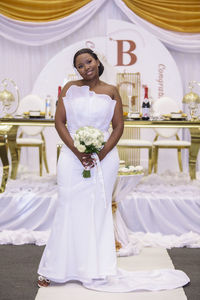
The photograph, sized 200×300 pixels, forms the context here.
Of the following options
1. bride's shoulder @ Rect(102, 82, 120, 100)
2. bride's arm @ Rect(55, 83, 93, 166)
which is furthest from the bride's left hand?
bride's shoulder @ Rect(102, 82, 120, 100)

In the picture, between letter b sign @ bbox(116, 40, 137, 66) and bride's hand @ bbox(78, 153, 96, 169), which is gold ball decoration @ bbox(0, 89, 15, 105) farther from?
letter b sign @ bbox(116, 40, 137, 66)

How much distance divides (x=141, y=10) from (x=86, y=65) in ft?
15.5

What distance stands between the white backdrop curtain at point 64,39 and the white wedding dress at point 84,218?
15.4ft

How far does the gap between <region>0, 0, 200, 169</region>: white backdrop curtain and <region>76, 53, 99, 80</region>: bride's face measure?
4.67m

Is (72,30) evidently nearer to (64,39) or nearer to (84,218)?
(64,39)

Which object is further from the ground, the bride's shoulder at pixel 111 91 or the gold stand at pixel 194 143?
the bride's shoulder at pixel 111 91

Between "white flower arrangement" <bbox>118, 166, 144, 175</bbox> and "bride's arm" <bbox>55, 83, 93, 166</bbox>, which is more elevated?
"bride's arm" <bbox>55, 83, 93, 166</bbox>

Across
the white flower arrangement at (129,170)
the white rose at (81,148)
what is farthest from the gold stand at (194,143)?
the white rose at (81,148)

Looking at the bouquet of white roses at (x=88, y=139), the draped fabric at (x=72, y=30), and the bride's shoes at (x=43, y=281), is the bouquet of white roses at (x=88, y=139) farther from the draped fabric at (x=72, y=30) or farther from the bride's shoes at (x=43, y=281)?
the draped fabric at (x=72, y=30)

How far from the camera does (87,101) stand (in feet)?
10.6

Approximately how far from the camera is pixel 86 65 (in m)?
3.18

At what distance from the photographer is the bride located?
323 centimetres

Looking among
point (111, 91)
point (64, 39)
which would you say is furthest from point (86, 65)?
point (64, 39)

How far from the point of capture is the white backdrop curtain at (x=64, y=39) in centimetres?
758
